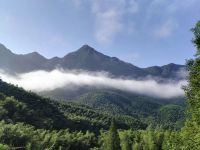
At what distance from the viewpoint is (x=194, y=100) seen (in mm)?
26953

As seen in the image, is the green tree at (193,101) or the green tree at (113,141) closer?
the green tree at (193,101)

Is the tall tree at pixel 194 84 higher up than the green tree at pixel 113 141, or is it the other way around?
the green tree at pixel 113 141

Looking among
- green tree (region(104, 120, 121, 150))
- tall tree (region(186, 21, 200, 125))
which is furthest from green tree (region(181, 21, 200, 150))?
green tree (region(104, 120, 121, 150))

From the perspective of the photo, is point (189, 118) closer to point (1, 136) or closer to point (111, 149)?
point (1, 136)

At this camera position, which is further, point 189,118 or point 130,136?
point 130,136

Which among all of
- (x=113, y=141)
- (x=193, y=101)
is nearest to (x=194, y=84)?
(x=193, y=101)

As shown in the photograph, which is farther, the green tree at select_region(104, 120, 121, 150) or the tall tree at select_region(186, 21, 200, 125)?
the green tree at select_region(104, 120, 121, 150)

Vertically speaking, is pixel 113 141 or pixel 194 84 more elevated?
pixel 113 141

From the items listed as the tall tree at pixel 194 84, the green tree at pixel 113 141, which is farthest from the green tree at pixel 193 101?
the green tree at pixel 113 141

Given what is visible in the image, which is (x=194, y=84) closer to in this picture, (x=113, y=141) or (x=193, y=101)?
(x=193, y=101)

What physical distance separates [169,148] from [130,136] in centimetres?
16840

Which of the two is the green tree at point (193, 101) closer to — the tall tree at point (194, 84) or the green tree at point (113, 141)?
the tall tree at point (194, 84)

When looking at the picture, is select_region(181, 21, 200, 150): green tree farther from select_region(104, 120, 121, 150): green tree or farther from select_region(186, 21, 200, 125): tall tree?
select_region(104, 120, 121, 150): green tree

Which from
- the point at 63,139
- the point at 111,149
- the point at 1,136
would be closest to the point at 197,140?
the point at 1,136
